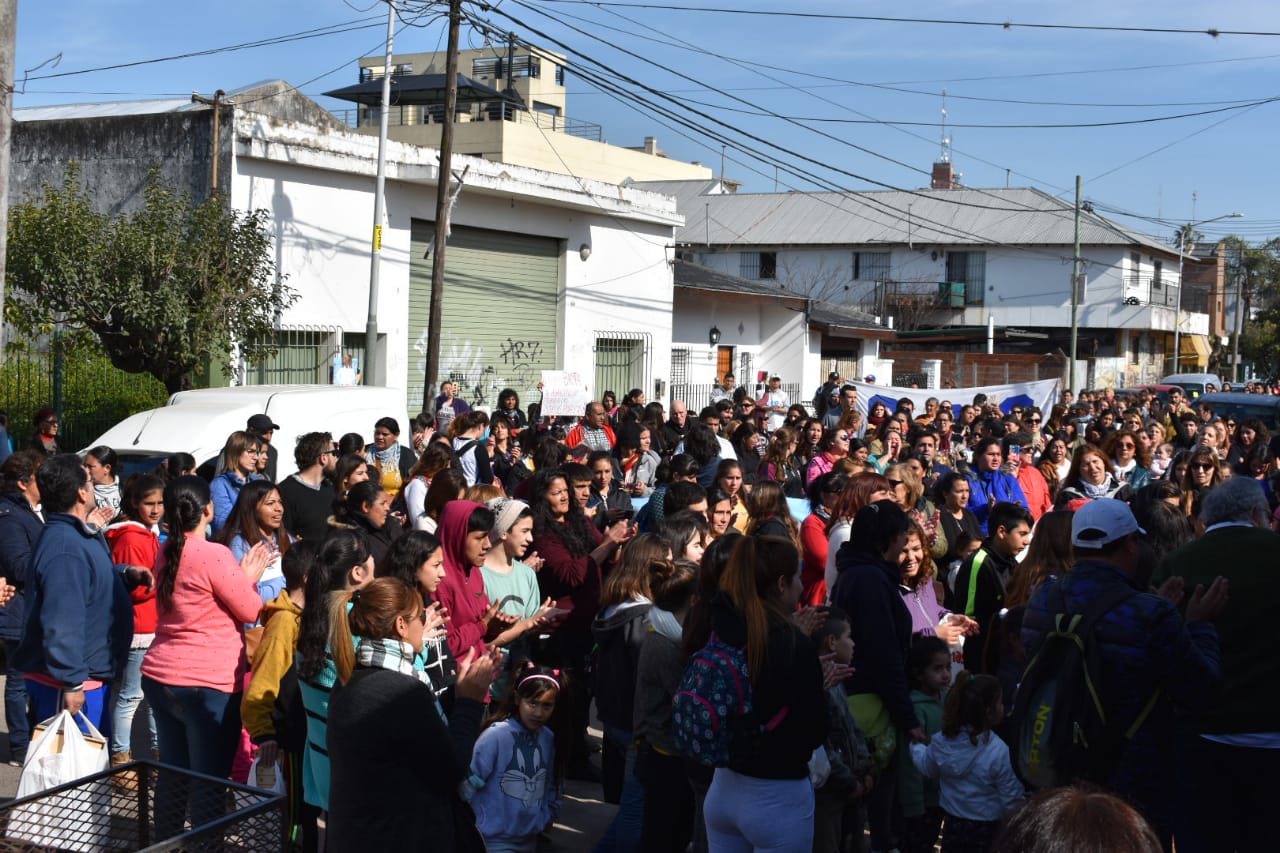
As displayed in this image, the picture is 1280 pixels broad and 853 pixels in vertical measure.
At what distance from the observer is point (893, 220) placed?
54844mm

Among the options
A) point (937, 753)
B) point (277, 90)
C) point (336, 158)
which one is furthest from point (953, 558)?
point (277, 90)

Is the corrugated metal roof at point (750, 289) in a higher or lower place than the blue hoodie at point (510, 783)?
higher

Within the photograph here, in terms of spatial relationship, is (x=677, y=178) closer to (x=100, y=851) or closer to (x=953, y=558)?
(x=953, y=558)

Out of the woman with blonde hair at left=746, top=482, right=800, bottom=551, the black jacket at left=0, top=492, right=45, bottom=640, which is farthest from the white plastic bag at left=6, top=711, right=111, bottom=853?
the woman with blonde hair at left=746, top=482, right=800, bottom=551

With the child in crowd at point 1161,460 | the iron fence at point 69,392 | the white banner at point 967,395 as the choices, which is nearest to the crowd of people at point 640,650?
the child in crowd at point 1161,460

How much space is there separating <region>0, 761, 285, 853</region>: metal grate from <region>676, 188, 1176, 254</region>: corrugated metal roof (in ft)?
168

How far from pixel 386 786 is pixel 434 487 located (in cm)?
397

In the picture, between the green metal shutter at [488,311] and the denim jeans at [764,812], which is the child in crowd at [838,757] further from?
the green metal shutter at [488,311]

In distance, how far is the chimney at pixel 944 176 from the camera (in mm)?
58188

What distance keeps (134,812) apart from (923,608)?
13.4 feet

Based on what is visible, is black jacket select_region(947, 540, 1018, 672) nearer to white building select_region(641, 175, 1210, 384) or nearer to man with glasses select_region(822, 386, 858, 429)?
man with glasses select_region(822, 386, 858, 429)

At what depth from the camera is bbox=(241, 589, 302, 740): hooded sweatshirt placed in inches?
207

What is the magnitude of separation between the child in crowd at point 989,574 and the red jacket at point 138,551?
15.1 ft

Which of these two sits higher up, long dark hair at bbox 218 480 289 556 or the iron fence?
the iron fence
